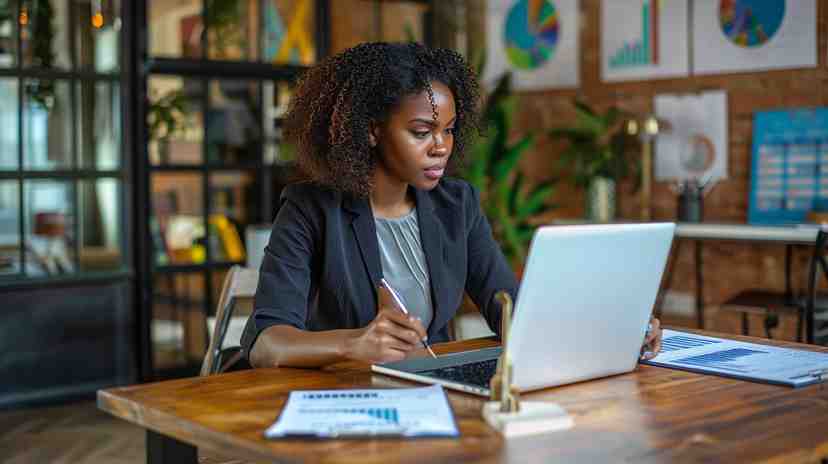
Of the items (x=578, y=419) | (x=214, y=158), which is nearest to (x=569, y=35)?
(x=214, y=158)

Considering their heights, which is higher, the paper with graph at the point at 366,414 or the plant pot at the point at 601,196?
the plant pot at the point at 601,196

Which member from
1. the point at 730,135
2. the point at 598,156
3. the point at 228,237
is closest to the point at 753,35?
the point at 730,135

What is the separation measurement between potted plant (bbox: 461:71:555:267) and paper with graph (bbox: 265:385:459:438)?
4.16 metres

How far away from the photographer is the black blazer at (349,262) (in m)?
1.98

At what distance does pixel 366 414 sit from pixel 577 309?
361 millimetres

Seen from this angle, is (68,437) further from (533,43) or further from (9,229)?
(533,43)

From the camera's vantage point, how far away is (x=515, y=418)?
1319 mm

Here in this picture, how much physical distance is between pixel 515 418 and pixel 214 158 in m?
3.95

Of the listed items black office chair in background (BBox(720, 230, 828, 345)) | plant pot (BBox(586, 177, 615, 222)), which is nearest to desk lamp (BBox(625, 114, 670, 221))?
plant pot (BBox(586, 177, 615, 222))

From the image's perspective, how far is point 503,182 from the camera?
18.9ft

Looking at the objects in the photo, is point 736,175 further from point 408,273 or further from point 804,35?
point 408,273

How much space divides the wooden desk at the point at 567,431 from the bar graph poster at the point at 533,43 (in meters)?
4.59

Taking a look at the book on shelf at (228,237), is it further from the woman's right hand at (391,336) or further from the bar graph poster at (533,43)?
the woman's right hand at (391,336)

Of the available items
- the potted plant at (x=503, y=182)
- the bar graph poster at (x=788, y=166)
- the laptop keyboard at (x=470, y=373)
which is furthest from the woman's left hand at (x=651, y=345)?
the potted plant at (x=503, y=182)
